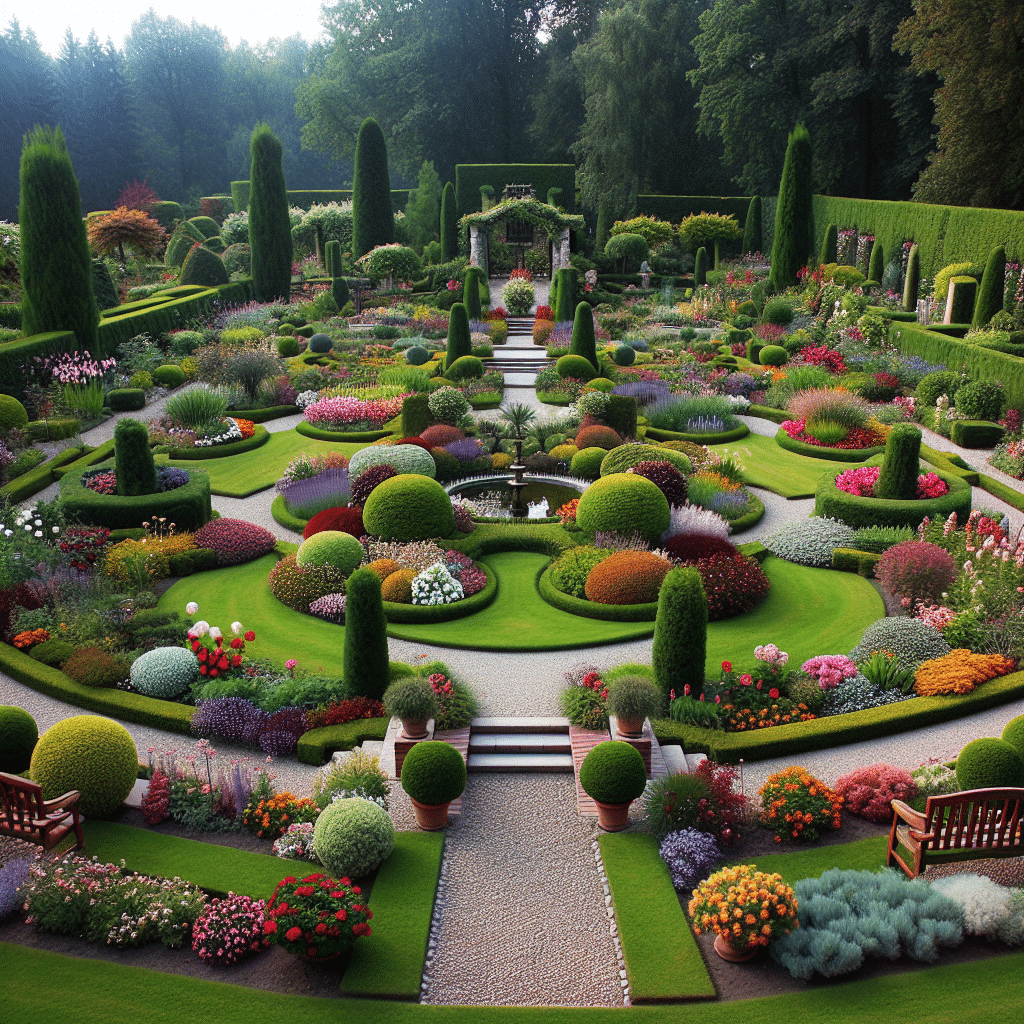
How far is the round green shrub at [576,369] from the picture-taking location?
26.9 metres

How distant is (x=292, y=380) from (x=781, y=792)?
21.5 metres

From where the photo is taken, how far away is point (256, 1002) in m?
6.88

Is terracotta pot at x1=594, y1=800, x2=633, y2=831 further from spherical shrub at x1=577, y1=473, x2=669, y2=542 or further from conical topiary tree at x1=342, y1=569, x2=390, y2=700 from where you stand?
spherical shrub at x1=577, y1=473, x2=669, y2=542

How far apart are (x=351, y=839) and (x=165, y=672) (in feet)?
14.3

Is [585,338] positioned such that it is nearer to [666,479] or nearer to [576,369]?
[576,369]

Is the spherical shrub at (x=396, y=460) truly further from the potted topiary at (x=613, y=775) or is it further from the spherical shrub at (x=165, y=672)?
the potted topiary at (x=613, y=775)

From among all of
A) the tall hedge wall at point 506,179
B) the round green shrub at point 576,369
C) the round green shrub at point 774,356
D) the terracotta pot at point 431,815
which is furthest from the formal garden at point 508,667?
the tall hedge wall at point 506,179

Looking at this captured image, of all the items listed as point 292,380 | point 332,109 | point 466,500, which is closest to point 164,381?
point 292,380

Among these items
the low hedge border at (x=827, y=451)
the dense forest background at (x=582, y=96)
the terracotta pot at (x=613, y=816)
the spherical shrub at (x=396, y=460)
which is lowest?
the terracotta pot at (x=613, y=816)

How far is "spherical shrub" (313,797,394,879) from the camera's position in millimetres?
8258

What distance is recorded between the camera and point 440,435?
2058 centimetres

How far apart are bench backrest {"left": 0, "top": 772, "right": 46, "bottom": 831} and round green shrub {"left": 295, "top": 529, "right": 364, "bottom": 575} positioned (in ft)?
20.5

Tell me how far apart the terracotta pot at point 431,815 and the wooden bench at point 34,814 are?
317 centimetres

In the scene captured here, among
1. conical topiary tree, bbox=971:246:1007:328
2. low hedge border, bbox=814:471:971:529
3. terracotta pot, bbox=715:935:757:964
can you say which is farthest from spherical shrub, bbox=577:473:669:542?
conical topiary tree, bbox=971:246:1007:328
